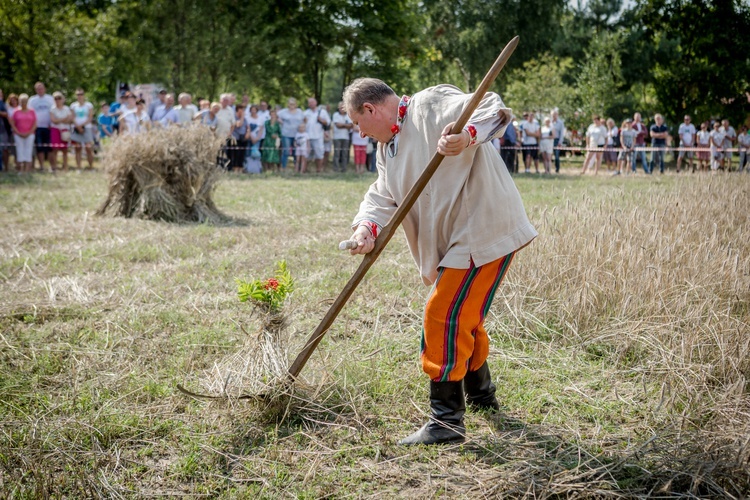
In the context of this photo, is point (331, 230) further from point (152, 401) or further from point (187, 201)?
point (152, 401)

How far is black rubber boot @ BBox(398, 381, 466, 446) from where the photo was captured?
3568 millimetres

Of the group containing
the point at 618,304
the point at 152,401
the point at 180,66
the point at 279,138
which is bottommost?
the point at 152,401

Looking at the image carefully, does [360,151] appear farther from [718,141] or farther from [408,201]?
[408,201]

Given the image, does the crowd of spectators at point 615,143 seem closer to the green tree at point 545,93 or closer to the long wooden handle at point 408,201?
the green tree at point 545,93

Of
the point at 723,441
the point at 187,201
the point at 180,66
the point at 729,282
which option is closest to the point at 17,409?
the point at 723,441

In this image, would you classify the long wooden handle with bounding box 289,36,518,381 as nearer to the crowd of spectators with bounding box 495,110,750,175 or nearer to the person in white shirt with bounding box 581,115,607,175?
the crowd of spectators with bounding box 495,110,750,175

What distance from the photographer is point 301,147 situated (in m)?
19.2

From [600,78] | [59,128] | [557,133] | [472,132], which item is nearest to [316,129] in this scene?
[59,128]

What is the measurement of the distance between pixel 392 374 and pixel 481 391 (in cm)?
67

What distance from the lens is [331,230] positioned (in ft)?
30.8

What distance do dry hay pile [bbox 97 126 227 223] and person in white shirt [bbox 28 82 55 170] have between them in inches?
311

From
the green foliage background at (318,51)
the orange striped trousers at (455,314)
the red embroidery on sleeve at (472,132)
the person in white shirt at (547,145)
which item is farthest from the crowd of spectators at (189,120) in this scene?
the red embroidery on sleeve at (472,132)

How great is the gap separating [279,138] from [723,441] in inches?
674

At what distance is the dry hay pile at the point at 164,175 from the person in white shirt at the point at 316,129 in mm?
9000
